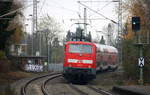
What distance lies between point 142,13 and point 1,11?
562 inches

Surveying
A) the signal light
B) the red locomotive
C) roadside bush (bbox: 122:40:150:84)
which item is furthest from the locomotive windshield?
the signal light

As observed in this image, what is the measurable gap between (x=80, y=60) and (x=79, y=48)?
1163 millimetres

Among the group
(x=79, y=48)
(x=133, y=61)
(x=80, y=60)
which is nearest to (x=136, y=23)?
(x=80, y=60)

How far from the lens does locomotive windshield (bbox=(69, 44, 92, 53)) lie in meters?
35.6

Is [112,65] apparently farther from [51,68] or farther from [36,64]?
[51,68]

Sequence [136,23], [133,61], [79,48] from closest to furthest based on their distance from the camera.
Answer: [136,23] < [79,48] < [133,61]

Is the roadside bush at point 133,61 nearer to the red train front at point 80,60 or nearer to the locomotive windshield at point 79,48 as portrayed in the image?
the red train front at point 80,60

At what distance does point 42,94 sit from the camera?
25.2 meters

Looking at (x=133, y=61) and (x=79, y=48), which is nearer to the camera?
(x=79, y=48)

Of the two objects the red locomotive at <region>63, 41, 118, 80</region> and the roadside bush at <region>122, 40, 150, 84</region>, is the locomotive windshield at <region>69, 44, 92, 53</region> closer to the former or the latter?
the red locomotive at <region>63, 41, 118, 80</region>

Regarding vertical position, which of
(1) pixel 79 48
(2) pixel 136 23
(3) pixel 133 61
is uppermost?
(2) pixel 136 23

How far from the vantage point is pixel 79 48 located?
117 ft

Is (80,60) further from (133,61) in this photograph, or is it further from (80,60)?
(133,61)

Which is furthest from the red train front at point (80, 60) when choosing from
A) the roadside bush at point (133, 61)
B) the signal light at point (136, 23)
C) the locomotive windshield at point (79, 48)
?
the signal light at point (136, 23)
